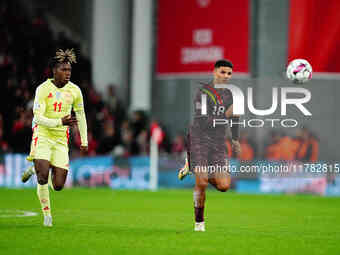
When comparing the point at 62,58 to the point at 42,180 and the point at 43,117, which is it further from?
the point at 42,180

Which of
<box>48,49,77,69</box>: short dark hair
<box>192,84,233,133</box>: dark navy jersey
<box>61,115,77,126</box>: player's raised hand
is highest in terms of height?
<box>48,49,77,69</box>: short dark hair

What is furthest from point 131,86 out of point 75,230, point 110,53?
point 75,230

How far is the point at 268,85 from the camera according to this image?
24359 mm

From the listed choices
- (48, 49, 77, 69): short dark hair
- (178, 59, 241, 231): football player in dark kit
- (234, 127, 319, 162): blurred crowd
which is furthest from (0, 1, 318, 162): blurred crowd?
(48, 49, 77, 69): short dark hair

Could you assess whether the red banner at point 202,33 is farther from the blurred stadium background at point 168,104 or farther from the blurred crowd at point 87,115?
the blurred crowd at point 87,115

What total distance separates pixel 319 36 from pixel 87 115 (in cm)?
774

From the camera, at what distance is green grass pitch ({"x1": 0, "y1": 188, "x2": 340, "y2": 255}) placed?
29.7 ft

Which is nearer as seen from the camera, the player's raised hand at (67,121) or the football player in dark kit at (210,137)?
the football player in dark kit at (210,137)

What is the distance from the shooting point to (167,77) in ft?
87.5

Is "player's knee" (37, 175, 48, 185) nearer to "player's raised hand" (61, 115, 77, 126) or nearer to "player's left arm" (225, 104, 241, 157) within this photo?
"player's raised hand" (61, 115, 77, 126)

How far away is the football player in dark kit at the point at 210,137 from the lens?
10562mm

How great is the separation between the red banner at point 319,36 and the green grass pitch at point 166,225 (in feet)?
14.9

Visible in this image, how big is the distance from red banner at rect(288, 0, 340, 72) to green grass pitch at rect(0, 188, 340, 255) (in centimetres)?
455

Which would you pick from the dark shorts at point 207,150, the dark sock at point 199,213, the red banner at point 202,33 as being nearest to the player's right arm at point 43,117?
the dark shorts at point 207,150
